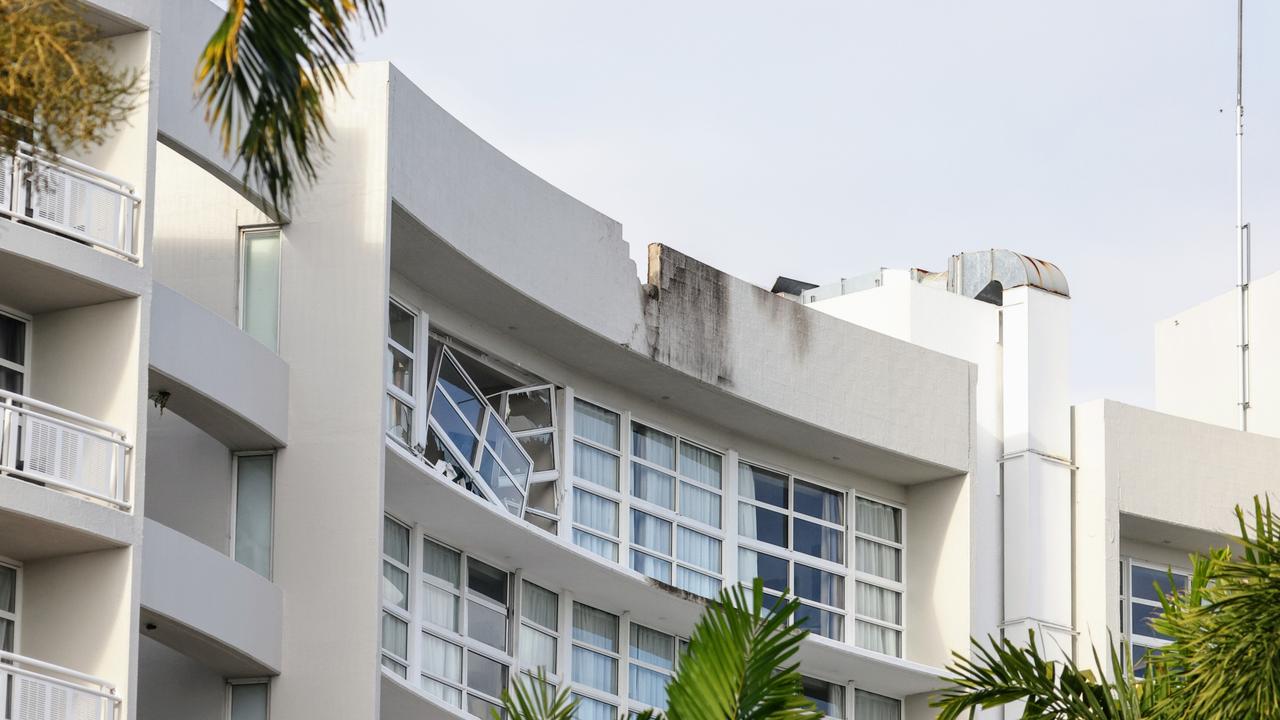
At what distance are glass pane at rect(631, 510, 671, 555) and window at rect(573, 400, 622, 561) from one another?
0.37 meters

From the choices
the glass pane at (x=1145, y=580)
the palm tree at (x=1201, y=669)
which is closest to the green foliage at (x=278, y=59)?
the palm tree at (x=1201, y=669)

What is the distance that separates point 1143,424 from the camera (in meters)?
32.0

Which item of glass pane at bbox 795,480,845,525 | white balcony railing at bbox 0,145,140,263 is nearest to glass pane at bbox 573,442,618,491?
glass pane at bbox 795,480,845,525

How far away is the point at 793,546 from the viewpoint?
29.5 m

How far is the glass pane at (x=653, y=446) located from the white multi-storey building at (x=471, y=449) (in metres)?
0.05

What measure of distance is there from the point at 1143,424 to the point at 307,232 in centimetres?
1458

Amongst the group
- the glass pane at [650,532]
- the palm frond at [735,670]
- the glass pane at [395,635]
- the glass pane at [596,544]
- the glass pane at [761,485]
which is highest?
the glass pane at [761,485]

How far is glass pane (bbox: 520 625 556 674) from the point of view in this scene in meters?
25.6

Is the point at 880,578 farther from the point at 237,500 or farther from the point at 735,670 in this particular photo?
the point at 735,670

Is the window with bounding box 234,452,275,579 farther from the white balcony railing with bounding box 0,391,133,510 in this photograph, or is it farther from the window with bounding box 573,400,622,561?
the window with bounding box 573,400,622,561

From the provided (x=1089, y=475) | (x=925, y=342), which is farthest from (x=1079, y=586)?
(x=925, y=342)

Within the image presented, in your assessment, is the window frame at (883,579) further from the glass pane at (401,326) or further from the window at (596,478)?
the glass pane at (401,326)

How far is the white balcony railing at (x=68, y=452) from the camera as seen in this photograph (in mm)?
18828

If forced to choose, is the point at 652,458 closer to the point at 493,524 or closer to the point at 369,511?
the point at 493,524
